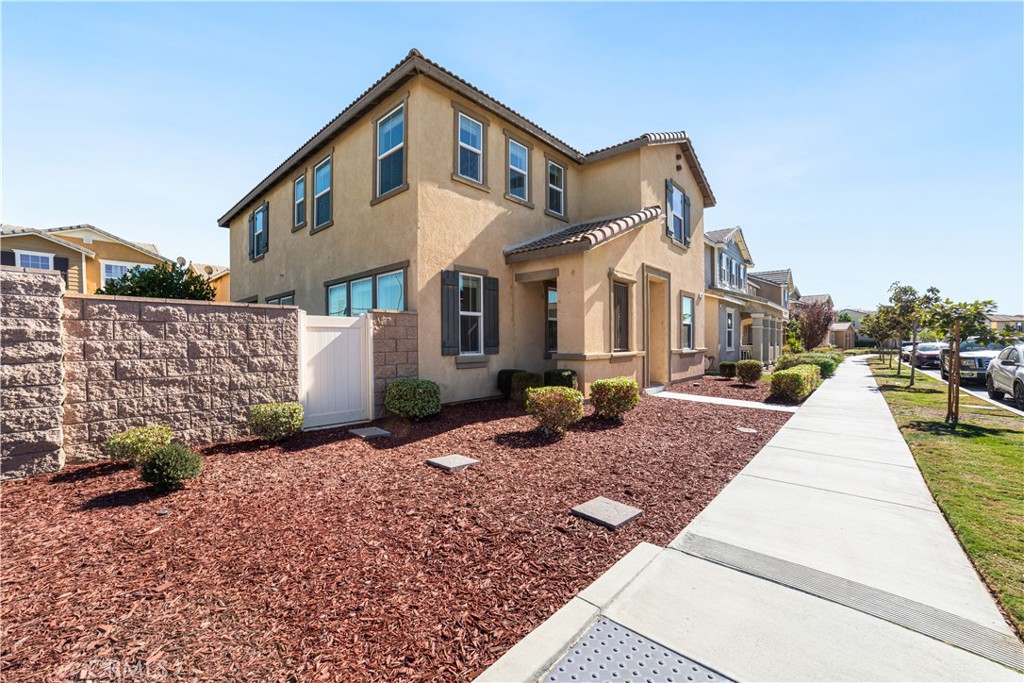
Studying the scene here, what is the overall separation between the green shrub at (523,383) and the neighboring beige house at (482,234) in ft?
2.40

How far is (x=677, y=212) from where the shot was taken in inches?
595

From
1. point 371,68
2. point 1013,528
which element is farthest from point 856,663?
point 371,68

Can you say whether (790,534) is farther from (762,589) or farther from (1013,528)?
(1013,528)

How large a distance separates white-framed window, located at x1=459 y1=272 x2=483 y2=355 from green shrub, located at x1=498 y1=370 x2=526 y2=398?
2.85ft

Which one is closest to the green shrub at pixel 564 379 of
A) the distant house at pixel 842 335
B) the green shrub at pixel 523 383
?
the green shrub at pixel 523 383

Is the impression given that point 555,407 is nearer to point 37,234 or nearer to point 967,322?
point 967,322

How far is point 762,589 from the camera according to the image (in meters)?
2.99

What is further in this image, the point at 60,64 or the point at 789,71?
the point at 789,71

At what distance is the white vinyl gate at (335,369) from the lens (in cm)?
761

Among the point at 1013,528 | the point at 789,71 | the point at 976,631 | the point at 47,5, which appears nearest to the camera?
the point at 976,631

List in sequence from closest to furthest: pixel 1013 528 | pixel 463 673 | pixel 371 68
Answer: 1. pixel 463 673
2. pixel 1013 528
3. pixel 371 68

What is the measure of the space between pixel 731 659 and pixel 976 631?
1.72 meters

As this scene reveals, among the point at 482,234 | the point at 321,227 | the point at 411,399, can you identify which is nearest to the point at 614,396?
the point at 411,399

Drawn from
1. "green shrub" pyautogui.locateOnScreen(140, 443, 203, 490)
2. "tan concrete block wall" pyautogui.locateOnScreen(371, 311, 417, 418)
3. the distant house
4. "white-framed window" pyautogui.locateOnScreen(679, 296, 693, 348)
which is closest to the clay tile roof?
"tan concrete block wall" pyautogui.locateOnScreen(371, 311, 417, 418)
